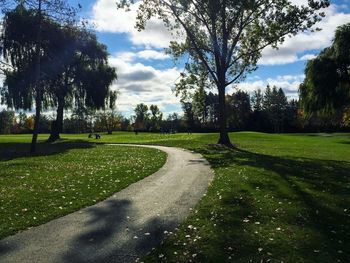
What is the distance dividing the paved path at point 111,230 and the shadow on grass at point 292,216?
50.6 inches

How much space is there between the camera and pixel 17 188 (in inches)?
540

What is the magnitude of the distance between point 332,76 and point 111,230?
153ft

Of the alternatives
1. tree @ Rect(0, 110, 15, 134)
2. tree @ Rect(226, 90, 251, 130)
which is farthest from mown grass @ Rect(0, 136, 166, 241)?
tree @ Rect(0, 110, 15, 134)

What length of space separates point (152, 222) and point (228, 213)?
209 cm

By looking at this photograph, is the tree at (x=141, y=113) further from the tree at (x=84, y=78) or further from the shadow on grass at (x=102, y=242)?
the shadow on grass at (x=102, y=242)

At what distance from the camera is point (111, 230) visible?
29.4 ft

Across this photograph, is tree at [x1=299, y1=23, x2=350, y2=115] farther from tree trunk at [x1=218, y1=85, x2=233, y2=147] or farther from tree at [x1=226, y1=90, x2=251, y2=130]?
tree at [x1=226, y1=90, x2=251, y2=130]

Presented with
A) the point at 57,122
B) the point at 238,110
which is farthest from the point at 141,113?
the point at 57,122

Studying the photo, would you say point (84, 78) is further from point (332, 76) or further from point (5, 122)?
point (5, 122)

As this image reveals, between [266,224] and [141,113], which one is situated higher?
[141,113]

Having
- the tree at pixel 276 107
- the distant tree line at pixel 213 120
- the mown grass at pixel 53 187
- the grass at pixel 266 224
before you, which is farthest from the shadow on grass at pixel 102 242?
the tree at pixel 276 107

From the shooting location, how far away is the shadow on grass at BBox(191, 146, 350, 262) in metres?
7.73

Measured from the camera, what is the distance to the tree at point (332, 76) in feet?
162

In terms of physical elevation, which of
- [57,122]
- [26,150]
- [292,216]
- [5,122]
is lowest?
[292,216]
